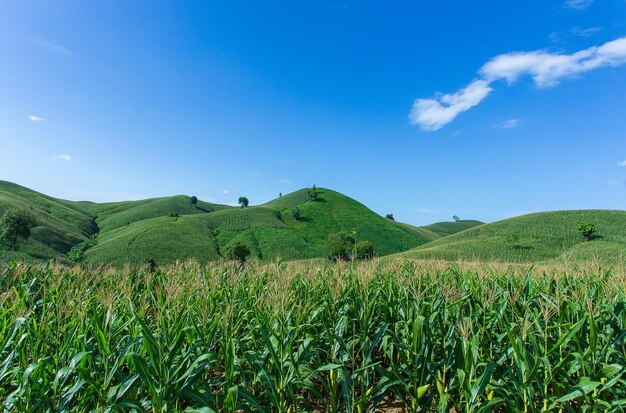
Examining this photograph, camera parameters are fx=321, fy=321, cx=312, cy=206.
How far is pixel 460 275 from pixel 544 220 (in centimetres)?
6384

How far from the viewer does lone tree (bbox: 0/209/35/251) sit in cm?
4441

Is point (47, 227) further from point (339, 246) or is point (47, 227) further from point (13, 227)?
point (339, 246)

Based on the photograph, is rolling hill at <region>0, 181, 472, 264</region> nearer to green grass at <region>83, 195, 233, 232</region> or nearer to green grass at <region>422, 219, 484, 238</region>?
green grass at <region>83, 195, 233, 232</region>

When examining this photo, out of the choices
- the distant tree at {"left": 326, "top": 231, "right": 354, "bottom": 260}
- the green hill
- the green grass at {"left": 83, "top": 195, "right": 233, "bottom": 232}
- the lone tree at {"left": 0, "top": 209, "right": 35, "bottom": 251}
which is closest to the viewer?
the lone tree at {"left": 0, "top": 209, "right": 35, "bottom": 251}

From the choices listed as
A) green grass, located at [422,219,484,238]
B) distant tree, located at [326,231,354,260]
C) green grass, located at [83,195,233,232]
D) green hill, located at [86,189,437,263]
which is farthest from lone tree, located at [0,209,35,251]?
green grass, located at [422,219,484,238]

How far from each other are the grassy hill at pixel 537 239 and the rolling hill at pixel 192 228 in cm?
2105

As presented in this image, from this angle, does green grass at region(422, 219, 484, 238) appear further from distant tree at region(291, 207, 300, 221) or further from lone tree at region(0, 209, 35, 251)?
lone tree at region(0, 209, 35, 251)

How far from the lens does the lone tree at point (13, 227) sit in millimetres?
44406

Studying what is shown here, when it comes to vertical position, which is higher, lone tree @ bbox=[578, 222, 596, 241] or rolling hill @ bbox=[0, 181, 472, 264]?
lone tree @ bbox=[578, 222, 596, 241]

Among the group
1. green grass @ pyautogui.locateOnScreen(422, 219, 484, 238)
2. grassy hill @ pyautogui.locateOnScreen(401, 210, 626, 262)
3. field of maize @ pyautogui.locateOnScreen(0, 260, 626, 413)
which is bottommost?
field of maize @ pyautogui.locateOnScreen(0, 260, 626, 413)

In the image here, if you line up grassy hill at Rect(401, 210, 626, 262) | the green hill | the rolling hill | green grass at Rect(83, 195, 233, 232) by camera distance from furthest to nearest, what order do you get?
green grass at Rect(83, 195, 233, 232) < the green hill < the rolling hill < grassy hill at Rect(401, 210, 626, 262)

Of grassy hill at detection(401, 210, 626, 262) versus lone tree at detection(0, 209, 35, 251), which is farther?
grassy hill at detection(401, 210, 626, 262)

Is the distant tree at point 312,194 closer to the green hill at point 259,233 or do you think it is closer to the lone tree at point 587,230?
the green hill at point 259,233

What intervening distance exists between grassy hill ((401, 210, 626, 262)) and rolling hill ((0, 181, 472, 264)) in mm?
21050
